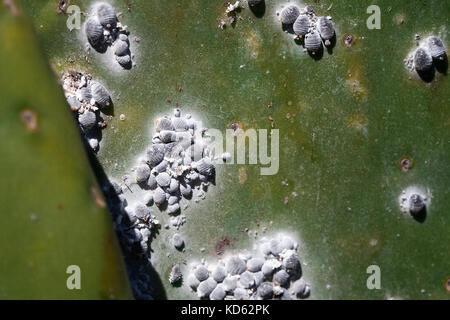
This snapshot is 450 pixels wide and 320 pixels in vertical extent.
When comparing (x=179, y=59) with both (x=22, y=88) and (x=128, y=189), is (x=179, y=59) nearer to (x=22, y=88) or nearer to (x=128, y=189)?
(x=128, y=189)

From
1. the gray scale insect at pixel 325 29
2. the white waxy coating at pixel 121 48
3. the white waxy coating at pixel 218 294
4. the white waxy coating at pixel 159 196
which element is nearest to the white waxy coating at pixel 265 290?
the white waxy coating at pixel 218 294

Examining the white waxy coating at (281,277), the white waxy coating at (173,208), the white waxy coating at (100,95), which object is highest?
the white waxy coating at (100,95)

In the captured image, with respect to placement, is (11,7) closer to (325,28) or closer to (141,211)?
(141,211)

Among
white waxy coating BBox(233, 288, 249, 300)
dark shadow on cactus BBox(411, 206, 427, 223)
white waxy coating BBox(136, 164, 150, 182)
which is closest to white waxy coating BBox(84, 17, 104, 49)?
white waxy coating BBox(136, 164, 150, 182)

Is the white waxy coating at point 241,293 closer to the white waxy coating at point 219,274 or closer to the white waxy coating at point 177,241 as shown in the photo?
the white waxy coating at point 219,274

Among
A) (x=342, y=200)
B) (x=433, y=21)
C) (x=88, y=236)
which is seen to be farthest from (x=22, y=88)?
(x=433, y=21)

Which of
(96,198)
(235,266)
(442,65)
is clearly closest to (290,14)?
(442,65)

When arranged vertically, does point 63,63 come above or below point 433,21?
below
